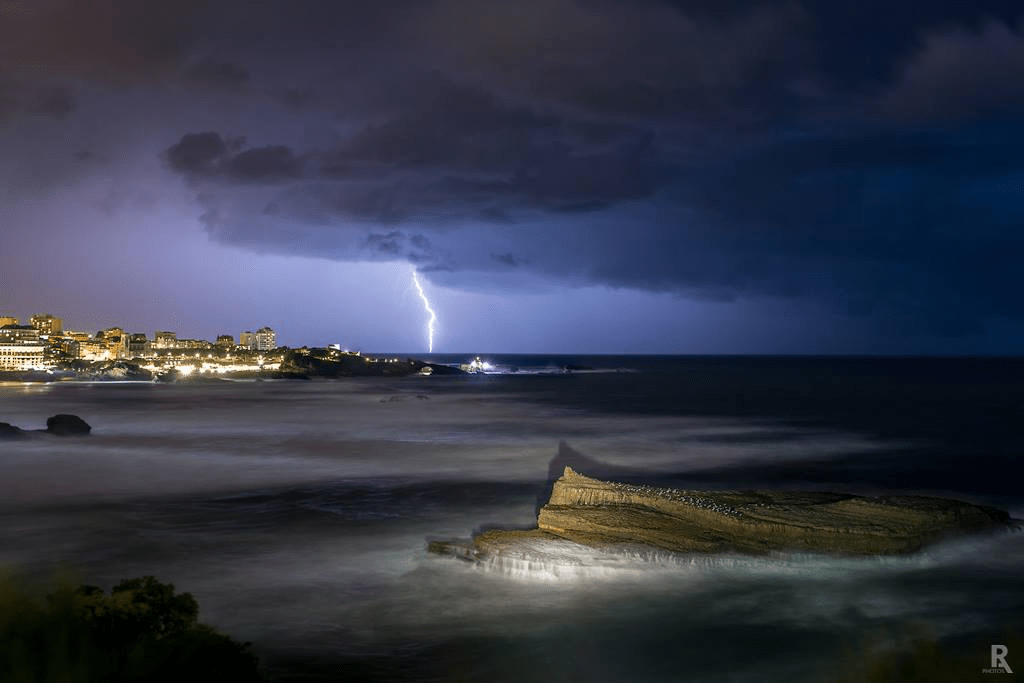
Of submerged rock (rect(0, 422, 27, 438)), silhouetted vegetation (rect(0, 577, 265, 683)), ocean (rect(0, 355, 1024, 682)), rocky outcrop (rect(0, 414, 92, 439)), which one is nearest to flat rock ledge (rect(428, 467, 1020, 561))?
ocean (rect(0, 355, 1024, 682))

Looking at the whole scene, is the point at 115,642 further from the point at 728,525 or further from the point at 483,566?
the point at 728,525

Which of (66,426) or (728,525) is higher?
(728,525)

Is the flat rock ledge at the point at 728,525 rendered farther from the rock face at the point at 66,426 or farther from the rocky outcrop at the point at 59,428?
the rock face at the point at 66,426

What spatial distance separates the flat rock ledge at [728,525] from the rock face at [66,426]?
3735 cm

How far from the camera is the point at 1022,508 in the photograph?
103ft

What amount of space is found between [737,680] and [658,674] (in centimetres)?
121

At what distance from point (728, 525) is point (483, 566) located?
5473mm

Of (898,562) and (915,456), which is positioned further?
(915,456)

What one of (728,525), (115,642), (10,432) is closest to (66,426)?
(10,432)

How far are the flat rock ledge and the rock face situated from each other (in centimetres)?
3735

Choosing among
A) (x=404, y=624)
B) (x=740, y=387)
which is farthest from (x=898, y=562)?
(x=740, y=387)

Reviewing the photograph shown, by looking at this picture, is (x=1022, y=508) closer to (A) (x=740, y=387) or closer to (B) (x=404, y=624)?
(B) (x=404, y=624)

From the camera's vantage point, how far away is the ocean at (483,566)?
49.0 feet

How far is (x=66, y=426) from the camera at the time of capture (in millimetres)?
50500
